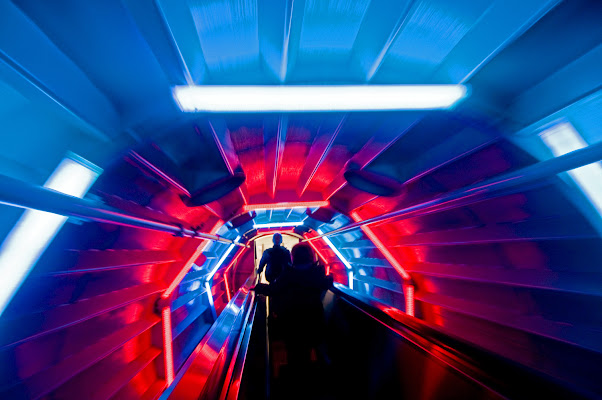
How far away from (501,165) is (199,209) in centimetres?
471

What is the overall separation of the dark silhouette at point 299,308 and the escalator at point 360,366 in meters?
0.29

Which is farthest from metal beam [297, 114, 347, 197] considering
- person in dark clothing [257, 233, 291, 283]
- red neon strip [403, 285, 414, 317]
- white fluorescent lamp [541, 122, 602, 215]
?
red neon strip [403, 285, 414, 317]

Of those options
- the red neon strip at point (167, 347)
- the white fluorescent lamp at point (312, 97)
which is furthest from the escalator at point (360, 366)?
the white fluorescent lamp at point (312, 97)

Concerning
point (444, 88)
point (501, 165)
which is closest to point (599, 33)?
point (444, 88)

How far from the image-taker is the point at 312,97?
1431 mm

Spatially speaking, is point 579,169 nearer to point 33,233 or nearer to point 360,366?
point 360,366

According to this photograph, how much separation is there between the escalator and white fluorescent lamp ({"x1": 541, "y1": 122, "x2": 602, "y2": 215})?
1362 mm

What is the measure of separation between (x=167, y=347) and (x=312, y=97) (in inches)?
187

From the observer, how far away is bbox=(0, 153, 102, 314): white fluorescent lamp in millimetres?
1324

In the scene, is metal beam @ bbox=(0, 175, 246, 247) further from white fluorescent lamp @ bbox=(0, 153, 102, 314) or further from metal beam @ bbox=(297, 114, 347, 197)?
metal beam @ bbox=(297, 114, 347, 197)

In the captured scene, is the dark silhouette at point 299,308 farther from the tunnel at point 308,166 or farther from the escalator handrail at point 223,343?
the escalator handrail at point 223,343

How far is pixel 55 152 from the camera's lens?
1.61 meters

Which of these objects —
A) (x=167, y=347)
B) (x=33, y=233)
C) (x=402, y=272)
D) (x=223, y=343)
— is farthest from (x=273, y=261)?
(x=33, y=233)

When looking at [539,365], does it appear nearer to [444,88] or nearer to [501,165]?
[501,165]
